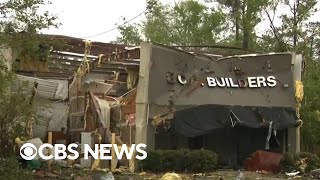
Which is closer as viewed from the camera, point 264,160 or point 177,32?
point 264,160

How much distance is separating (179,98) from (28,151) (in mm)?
6531

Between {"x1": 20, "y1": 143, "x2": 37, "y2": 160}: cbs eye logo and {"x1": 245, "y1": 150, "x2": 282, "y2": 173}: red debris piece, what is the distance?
27.7 feet

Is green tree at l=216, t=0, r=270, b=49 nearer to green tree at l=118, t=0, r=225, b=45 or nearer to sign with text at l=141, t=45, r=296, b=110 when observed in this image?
green tree at l=118, t=0, r=225, b=45

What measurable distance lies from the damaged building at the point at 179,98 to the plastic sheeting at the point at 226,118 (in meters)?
0.04

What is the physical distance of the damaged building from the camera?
21.9 meters

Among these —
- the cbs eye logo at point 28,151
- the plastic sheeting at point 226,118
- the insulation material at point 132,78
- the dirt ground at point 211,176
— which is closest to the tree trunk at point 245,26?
the insulation material at point 132,78

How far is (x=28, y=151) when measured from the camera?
61.9 ft

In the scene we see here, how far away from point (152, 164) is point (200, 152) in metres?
1.76

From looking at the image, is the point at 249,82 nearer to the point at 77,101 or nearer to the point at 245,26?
the point at 77,101

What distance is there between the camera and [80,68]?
2362 centimetres

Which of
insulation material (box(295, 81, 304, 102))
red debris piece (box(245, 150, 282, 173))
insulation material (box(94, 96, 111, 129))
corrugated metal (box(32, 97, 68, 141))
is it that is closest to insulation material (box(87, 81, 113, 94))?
insulation material (box(94, 96, 111, 129))

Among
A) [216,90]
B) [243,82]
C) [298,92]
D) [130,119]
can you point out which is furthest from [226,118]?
[130,119]

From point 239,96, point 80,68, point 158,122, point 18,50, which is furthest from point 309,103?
point 18,50

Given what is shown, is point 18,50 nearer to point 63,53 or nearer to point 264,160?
point 63,53
